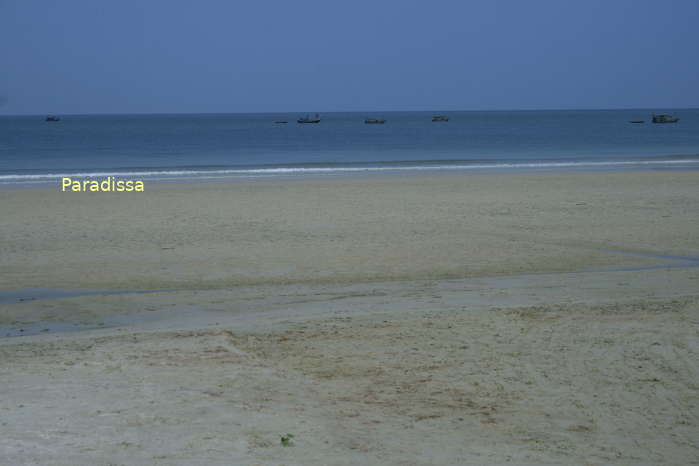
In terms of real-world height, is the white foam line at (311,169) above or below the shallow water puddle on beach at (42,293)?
above

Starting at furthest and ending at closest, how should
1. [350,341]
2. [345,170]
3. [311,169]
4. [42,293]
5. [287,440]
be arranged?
[311,169] < [345,170] < [42,293] < [350,341] < [287,440]

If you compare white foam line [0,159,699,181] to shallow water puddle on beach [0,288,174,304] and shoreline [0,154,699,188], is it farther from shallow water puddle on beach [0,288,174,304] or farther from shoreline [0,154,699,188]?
shallow water puddle on beach [0,288,174,304]

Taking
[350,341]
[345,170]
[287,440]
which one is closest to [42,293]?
[350,341]

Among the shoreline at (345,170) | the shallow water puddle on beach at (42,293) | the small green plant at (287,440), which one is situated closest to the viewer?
the small green plant at (287,440)

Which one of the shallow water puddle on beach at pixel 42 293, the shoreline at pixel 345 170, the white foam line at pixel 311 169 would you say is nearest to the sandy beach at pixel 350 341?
the shallow water puddle on beach at pixel 42 293

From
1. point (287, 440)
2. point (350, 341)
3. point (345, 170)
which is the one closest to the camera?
point (287, 440)

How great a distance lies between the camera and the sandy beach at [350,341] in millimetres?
4789

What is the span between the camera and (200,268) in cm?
1117

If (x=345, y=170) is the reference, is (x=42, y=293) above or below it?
below

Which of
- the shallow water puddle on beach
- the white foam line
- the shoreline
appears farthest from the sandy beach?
the white foam line

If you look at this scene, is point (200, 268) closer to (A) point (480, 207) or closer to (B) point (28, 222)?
(B) point (28, 222)

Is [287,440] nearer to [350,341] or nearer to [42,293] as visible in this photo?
[350,341]

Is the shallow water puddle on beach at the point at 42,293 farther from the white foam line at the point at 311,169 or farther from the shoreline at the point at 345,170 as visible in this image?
the white foam line at the point at 311,169

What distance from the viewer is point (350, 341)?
704 centimetres
